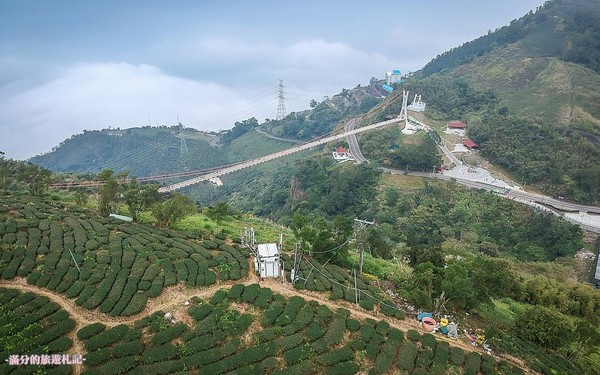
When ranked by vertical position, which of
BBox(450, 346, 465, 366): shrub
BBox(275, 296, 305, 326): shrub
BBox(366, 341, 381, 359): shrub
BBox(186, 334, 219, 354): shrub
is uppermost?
BBox(186, 334, 219, 354): shrub

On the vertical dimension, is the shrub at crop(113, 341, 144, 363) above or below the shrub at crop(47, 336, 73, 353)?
below

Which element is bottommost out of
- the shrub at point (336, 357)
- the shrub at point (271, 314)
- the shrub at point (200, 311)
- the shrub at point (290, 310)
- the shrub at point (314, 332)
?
the shrub at point (336, 357)

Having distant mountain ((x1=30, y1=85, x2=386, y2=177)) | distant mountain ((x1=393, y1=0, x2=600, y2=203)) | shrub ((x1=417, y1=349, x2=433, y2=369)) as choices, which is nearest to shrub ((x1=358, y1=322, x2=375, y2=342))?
shrub ((x1=417, y1=349, x2=433, y2=369))

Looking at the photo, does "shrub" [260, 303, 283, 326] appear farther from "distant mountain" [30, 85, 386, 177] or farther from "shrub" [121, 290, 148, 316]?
"distant mountain" [30, 85, 386, 177]

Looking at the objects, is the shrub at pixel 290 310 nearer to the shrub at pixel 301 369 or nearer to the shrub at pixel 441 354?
the shrub at pixel 301 369

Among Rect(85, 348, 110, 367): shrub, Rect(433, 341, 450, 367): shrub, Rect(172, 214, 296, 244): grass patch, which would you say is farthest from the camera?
Rect(172, 214, 296, 244): grass patch

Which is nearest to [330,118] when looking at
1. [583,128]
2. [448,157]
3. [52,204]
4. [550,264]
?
[448,157]

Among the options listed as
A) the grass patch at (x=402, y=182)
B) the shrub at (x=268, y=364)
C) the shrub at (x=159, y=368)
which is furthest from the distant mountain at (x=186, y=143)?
the shrub at (x=159, y=368)
